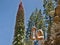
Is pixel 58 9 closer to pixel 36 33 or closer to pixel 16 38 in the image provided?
pixel 36 33

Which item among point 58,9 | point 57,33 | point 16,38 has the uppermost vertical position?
point 58,9

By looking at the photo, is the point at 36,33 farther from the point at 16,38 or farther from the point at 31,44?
the point at 16,38

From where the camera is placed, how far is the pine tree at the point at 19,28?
95.3ft

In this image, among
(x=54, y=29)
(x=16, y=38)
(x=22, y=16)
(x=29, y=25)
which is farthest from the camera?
(x=29, y=25)

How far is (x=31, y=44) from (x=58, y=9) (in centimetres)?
565

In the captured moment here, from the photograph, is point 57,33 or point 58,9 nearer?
point 57,33

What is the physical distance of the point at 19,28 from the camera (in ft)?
100.0

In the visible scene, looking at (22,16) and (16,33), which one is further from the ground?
(22,16)

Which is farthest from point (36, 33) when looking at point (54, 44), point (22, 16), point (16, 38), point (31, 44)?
point (22, 16)

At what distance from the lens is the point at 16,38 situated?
29.3m

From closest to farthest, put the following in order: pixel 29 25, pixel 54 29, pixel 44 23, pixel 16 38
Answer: pixel 54 29
pixel 16 38
pixel 44 23
pixel 29 25

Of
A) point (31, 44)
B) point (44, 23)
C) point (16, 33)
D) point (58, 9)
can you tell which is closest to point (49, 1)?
point (44, 23)

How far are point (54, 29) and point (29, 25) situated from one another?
80.3 feet

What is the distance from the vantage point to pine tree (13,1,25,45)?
29.1 meters
